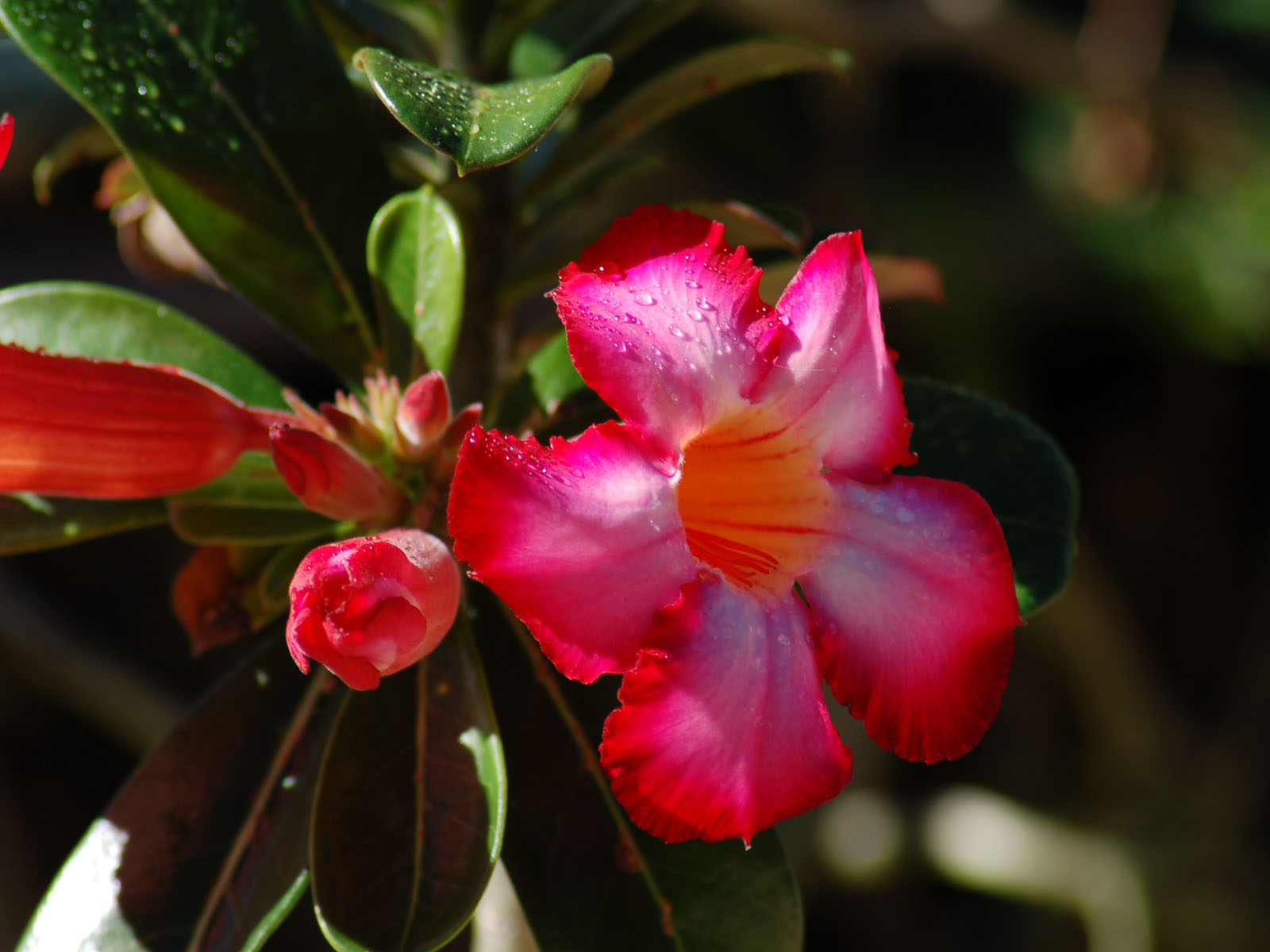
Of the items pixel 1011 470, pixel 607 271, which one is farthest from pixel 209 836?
pixel 1011 470

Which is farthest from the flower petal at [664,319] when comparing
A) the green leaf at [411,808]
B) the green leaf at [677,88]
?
the green leaf at [677,88]

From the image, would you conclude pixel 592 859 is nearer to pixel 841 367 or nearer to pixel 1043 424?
pixel 841 367

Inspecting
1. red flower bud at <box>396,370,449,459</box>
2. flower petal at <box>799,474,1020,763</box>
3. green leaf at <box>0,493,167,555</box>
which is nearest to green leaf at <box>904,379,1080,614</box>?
flower petal at <box>799,474,1020,763</box>

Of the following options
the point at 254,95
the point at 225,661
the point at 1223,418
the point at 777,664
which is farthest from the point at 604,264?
the point at 1223,418

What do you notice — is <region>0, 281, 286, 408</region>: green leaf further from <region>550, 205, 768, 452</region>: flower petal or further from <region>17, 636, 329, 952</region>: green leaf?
<region>550, 205, 768, 452</region>: flower petal

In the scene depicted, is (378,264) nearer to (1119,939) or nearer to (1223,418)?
(1119,939)

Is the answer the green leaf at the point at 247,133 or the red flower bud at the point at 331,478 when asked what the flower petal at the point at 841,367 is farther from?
the green leaf at the point at 247,133
